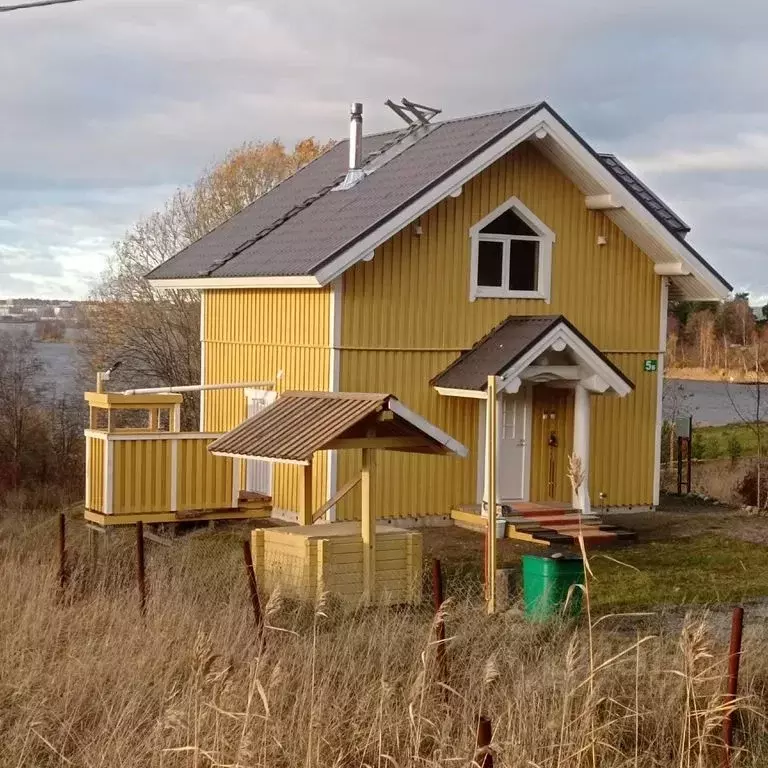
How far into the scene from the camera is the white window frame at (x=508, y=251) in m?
19.6

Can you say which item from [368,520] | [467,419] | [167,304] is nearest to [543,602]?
[368,520]

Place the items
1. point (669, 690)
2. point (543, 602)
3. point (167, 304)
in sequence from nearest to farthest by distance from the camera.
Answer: point (669, 690) < point (543, 602) < point (167, 304)

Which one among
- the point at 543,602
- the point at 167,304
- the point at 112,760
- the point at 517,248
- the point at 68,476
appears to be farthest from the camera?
the point at 167,304

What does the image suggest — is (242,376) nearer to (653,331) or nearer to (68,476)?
(653,331)

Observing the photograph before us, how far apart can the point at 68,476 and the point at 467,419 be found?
548 inches

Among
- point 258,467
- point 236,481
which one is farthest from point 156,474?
point 258,467

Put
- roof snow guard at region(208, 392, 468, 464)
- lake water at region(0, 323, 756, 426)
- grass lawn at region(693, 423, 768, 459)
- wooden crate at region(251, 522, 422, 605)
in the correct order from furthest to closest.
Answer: lake water at region(0, 323, 756, 426) → grass lawn at region(693, 423, 768, 459) → wooden crate at region(251, 522, 422, 605) → roof snow guard at region(208, 392, 468, 464)

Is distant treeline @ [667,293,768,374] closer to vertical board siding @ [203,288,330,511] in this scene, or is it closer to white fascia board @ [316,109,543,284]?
vertical board siding @ [203,288,330,511]

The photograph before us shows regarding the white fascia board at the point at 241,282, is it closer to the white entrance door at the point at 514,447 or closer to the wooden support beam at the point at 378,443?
the white entrance door at the point at 514,447

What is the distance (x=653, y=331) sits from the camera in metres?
21.7

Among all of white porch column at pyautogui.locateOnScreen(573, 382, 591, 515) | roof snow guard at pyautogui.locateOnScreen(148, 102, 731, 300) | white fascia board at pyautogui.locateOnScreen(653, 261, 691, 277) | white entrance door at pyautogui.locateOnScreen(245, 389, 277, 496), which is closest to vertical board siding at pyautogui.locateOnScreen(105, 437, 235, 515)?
white entrance door at pyautogui.locateOnScreen(245, 389, 277, 496)

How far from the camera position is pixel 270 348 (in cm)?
2009

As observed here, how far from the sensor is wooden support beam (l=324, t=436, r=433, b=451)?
13156 millimetres

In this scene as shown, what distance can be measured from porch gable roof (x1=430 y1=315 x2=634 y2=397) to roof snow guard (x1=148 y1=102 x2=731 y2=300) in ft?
7.62
